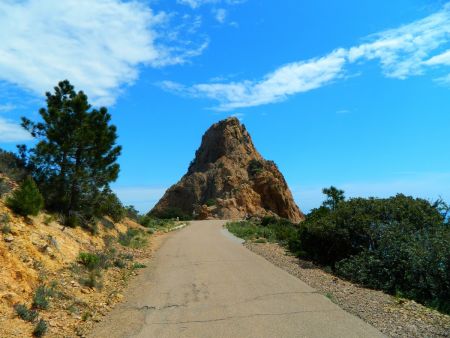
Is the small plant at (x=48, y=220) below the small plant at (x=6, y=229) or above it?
above

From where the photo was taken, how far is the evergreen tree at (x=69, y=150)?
16.3 m

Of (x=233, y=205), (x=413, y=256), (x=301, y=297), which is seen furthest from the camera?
(x=233, y=205)

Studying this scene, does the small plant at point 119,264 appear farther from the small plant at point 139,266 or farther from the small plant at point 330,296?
the small plant at point 330,296

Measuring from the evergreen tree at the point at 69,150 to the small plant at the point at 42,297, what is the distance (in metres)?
7.93

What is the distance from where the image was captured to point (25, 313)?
7395mm

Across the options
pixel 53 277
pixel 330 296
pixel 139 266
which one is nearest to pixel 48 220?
pixel 139 266

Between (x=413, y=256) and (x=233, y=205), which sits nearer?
(x=413, y=256)

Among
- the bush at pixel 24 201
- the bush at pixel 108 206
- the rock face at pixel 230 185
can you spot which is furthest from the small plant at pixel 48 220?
the rock face at pixel 230 185

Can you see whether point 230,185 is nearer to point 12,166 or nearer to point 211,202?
point 211,202

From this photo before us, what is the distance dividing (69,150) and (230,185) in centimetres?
5593

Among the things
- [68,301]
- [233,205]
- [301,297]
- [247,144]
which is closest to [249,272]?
[301,297]

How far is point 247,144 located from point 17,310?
78.2 metres

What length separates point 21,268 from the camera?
8953 mm

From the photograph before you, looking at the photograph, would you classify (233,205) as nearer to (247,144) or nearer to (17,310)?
(247,144)
